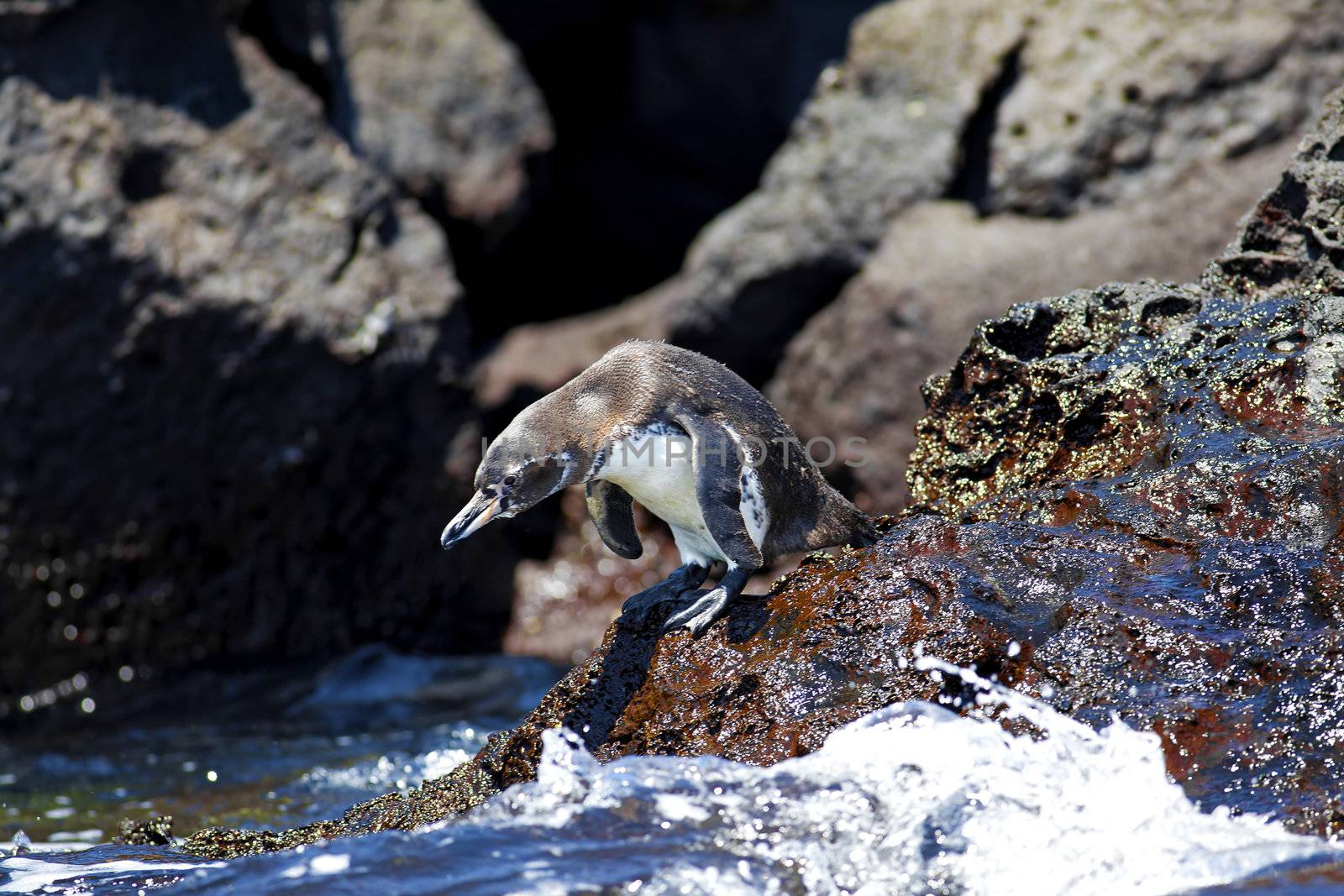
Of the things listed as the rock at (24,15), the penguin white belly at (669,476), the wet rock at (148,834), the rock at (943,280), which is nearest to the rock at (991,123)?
the rock at (943,280)

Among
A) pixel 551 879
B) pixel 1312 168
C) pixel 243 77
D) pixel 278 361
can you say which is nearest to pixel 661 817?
pixel 551 879

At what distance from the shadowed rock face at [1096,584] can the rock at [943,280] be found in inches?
151

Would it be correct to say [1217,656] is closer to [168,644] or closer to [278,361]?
[278,361]

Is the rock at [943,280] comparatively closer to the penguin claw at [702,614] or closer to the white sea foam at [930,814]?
the penguin claw at [702,614]

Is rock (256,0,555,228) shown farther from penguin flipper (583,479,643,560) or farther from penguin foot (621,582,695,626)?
penguin foot (621,582,695,626)

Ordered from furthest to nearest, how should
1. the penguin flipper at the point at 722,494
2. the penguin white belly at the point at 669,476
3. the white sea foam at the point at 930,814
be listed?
the penguin white belly at the point at 669,476
the penguin flipper at the point at 722,494
the white sea foam at the point at 930,814

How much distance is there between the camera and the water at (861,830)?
346 centimetres

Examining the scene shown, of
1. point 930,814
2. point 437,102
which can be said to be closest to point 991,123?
point 437,102

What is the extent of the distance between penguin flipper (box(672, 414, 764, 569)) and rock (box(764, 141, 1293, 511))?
15.1 ft

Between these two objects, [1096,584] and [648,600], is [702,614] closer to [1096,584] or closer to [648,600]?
[648,600]

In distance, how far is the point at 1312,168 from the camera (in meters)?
5.32

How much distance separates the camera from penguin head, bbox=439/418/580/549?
468 cm

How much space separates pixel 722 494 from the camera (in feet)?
14.9

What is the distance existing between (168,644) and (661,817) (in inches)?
245
